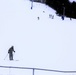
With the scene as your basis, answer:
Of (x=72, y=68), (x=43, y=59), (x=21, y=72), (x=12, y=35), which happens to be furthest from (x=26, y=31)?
(x=21, y=72)

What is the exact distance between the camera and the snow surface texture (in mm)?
17778

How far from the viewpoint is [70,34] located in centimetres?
3034

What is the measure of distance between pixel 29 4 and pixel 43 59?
89.5ft

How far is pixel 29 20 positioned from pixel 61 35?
5934 millimetres

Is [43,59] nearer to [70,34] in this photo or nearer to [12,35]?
[12,35]

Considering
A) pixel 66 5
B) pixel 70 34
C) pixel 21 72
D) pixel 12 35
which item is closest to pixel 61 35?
pixel 70 34

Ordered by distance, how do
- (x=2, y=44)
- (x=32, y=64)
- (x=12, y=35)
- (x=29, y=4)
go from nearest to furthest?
1. (x=32, y=64)
2. (x=2, y=44)
3. (x=12, y=35)
4. (x=29, y=4)

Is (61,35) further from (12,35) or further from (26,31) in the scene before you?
(12,35)

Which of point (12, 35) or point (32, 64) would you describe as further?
point (12, 35)

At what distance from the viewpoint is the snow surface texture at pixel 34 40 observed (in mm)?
17778

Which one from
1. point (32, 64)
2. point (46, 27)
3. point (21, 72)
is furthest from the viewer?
point (46, 27)

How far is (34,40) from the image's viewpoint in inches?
981

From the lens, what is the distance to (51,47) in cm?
2295

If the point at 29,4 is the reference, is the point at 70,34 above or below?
below
